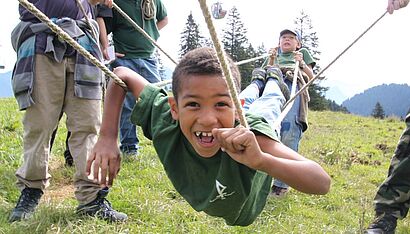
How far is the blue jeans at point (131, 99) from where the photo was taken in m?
4.54

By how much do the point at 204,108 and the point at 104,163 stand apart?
630 mm

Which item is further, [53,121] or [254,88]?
[254,88]

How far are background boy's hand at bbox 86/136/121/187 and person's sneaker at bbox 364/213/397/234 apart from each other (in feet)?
6.45

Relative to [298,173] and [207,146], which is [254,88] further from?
[298,173]

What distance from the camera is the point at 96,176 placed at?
2252mm

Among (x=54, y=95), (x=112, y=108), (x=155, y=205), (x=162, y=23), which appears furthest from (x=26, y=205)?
(x=162, y=23)

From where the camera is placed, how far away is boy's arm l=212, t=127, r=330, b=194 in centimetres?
156

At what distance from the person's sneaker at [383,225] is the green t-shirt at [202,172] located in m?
1.32

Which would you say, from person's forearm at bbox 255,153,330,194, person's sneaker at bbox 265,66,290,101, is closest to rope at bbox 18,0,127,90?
person's forearm at bbox 255,153,330,194

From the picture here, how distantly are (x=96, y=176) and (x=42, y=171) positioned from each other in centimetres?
A: 108

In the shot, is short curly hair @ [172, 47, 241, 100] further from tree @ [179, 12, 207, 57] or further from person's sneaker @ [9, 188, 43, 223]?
tree @ [179, 12, 207, 57]

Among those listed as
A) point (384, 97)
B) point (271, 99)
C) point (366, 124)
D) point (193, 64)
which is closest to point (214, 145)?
point (193, 64)

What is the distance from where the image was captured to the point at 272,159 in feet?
5.54

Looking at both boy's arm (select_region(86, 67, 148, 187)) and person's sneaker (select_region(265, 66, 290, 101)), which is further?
person's sneaker (select_region(265, 66, 290, 101))
